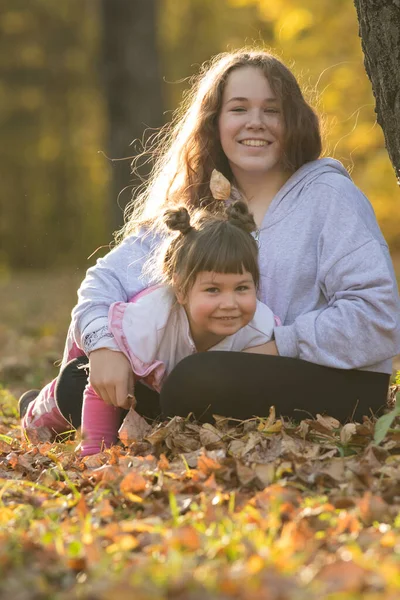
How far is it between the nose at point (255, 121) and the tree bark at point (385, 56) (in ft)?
1.72

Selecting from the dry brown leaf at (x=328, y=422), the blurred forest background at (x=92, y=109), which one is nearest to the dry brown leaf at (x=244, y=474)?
the dry brown leaf at (x=328, y=422)

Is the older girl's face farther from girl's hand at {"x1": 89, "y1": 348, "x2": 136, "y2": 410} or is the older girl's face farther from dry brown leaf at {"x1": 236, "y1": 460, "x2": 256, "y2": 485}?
dry brown leaf at {"x1": 236, "y1": 460, "x2": 256, "y2": 485}

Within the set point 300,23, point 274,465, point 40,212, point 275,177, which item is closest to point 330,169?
point 275,177

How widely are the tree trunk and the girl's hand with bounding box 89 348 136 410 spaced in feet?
17.5

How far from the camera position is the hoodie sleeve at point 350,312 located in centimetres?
371

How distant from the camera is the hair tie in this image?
4.10 metres

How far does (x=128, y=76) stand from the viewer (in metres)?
9.35

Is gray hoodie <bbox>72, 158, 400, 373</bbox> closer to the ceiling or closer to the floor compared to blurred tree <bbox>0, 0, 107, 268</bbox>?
closer to the floor

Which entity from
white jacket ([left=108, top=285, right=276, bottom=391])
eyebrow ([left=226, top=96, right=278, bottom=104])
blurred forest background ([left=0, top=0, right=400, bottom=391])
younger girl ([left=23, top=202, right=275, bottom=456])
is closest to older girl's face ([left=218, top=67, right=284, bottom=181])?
eyebrow ([left=226, top=96, right=278, bottom=104])

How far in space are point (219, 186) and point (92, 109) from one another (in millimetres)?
17648

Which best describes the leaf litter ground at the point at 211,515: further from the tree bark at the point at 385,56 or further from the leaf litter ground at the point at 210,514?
the tree bark at the point at 385,56

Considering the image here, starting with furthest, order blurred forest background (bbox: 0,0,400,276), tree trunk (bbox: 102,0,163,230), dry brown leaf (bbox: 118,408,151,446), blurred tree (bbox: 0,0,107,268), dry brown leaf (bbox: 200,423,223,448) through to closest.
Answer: blurred tree (bbox: 0,0,107,268) → blurred forest background (bbox: 0,0,400,276) → tree trunk (bbox: 102,0,163,230) → dry brown leaf (bbox: 118,408,151,446) → dry brown leaf (bbox: 200,423,223,448)

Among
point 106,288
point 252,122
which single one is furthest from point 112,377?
point 252,122

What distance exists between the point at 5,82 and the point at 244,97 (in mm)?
15914
